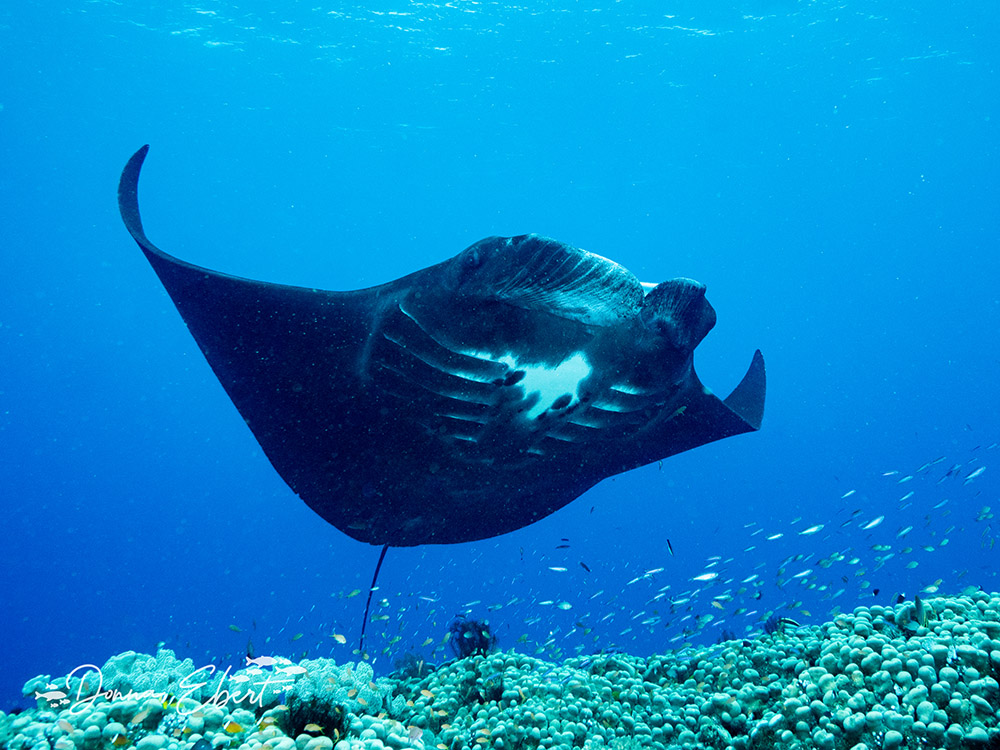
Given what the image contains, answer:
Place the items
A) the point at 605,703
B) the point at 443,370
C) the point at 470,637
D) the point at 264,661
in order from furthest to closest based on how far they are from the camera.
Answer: the point at 470,637, the point at 605,703, the point at 264,661, the point at 443,370

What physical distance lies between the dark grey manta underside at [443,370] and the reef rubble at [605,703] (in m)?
0.98

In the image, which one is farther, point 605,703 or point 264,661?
point 605,703

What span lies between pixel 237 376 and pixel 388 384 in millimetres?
820

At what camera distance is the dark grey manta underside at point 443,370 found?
2.52 metres

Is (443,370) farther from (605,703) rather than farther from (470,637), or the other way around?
(470,637)

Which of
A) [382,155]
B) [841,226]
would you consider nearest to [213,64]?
[382,155]

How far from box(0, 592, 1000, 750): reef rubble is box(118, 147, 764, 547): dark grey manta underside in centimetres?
98

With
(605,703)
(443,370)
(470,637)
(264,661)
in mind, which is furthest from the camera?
(470,637)

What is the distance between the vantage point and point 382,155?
119 feet

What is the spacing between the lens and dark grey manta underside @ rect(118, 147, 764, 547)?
2.52 metres

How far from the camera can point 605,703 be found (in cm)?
382

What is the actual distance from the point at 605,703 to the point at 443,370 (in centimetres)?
287

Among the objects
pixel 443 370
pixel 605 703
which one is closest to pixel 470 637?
pixel 605 703

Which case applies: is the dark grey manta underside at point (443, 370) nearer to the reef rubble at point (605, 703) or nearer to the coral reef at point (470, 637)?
the reef rubble at point (605, 703)
